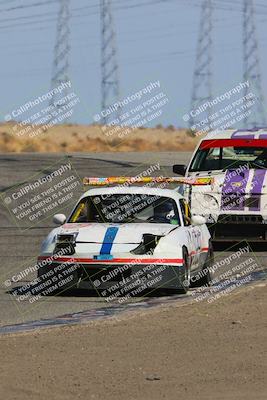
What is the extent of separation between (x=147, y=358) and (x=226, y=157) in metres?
11.1

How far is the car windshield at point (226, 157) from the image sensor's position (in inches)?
782

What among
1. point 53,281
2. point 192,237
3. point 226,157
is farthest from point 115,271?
point 226,157

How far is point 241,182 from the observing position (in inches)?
754

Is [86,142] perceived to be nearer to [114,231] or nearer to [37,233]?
[37,233]

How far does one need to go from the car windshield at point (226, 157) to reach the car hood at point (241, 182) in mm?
393

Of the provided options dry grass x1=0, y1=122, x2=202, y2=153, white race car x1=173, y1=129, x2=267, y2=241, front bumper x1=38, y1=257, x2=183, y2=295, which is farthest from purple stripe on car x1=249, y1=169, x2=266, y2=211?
dry grass x1=0, y1=122, x2=202, y2=153

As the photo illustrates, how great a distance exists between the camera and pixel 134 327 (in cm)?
1118

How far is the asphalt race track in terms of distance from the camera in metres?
12.8

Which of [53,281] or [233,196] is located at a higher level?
[53,281]

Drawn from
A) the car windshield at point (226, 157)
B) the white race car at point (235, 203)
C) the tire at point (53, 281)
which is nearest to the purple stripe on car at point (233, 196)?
the white race car at point (235, 203)

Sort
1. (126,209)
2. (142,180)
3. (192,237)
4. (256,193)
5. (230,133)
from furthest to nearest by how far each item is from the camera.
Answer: (230,133) < (256,193) < (142,180) < (126,209) < (192,237)

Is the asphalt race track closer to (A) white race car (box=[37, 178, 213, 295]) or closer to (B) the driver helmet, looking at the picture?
(A) white race car (box=[37, 178, 213, 295])

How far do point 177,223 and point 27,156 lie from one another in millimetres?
25055

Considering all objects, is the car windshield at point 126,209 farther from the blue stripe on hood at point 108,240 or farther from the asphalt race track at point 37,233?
the asphalt race track at point 37,233
